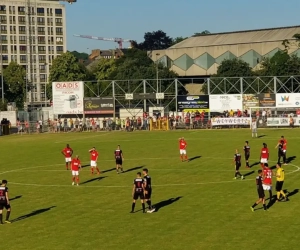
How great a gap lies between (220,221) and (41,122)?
204 ft

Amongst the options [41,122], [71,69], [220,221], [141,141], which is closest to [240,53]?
[71,69]

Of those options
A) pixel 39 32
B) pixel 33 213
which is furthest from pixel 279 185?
pixel 39 32

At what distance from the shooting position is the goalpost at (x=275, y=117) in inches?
2916

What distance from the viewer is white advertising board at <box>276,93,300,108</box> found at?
78.6 meters

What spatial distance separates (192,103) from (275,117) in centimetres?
1216

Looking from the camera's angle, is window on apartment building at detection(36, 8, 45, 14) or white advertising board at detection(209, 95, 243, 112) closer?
white advertising board at detection(209, 95, 243, 112)

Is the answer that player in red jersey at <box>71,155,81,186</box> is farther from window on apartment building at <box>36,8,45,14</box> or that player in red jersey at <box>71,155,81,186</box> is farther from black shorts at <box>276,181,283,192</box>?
window on apartment building at <box>36,8,45,14</box>

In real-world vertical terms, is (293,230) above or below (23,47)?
below

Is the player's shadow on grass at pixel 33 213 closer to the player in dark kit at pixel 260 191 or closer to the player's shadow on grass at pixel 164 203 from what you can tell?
the player's shadow on grass at pixel 164 203

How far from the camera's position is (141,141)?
6406 centimetres

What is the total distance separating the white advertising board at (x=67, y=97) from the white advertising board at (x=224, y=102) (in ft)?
58.2

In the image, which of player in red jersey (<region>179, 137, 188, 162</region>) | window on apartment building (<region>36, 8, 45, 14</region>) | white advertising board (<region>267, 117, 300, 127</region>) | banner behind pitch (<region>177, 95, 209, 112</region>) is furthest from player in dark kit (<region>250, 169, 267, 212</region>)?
window on apartment building (<region>36, 8, 45, 14</region>)

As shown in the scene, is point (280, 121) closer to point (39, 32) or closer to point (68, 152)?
point (68, 152)

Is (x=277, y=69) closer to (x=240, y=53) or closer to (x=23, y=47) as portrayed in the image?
(x=240, y=53)
